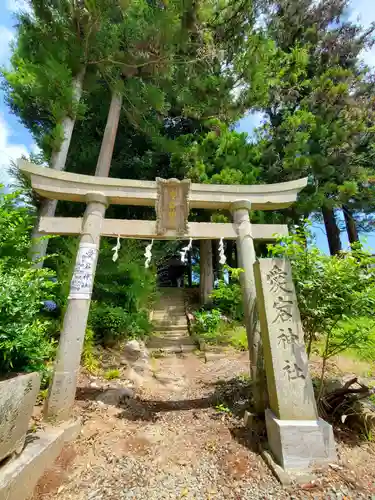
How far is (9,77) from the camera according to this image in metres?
6.04

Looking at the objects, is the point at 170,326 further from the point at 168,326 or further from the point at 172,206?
the point at 172,206

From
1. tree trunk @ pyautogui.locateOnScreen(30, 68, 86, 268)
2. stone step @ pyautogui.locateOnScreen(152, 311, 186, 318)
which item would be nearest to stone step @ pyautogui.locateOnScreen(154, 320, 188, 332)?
stone step @ pyautogui.locateOnScreen(152, 311, 186, 318)

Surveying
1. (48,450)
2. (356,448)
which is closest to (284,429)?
(356,448)

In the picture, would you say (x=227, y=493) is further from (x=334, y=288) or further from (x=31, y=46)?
(x=31, y=46)

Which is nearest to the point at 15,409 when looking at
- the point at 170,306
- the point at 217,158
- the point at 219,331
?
the point at 219,331

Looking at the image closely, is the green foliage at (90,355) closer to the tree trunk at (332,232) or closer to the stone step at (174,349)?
the stone step at (174,349)

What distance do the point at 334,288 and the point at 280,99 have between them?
9390 mm

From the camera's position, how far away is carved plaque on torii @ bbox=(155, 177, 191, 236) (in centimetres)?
414

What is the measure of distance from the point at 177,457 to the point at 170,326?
651 centimetres

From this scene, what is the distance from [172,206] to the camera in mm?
4223

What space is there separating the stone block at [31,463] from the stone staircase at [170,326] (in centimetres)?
437

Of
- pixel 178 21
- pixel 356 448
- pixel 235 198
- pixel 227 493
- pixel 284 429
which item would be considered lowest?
pixel 227 493

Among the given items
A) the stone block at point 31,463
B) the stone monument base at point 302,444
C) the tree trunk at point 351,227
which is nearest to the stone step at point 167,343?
the stone block at point 31,463

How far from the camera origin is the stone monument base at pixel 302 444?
2373mm
